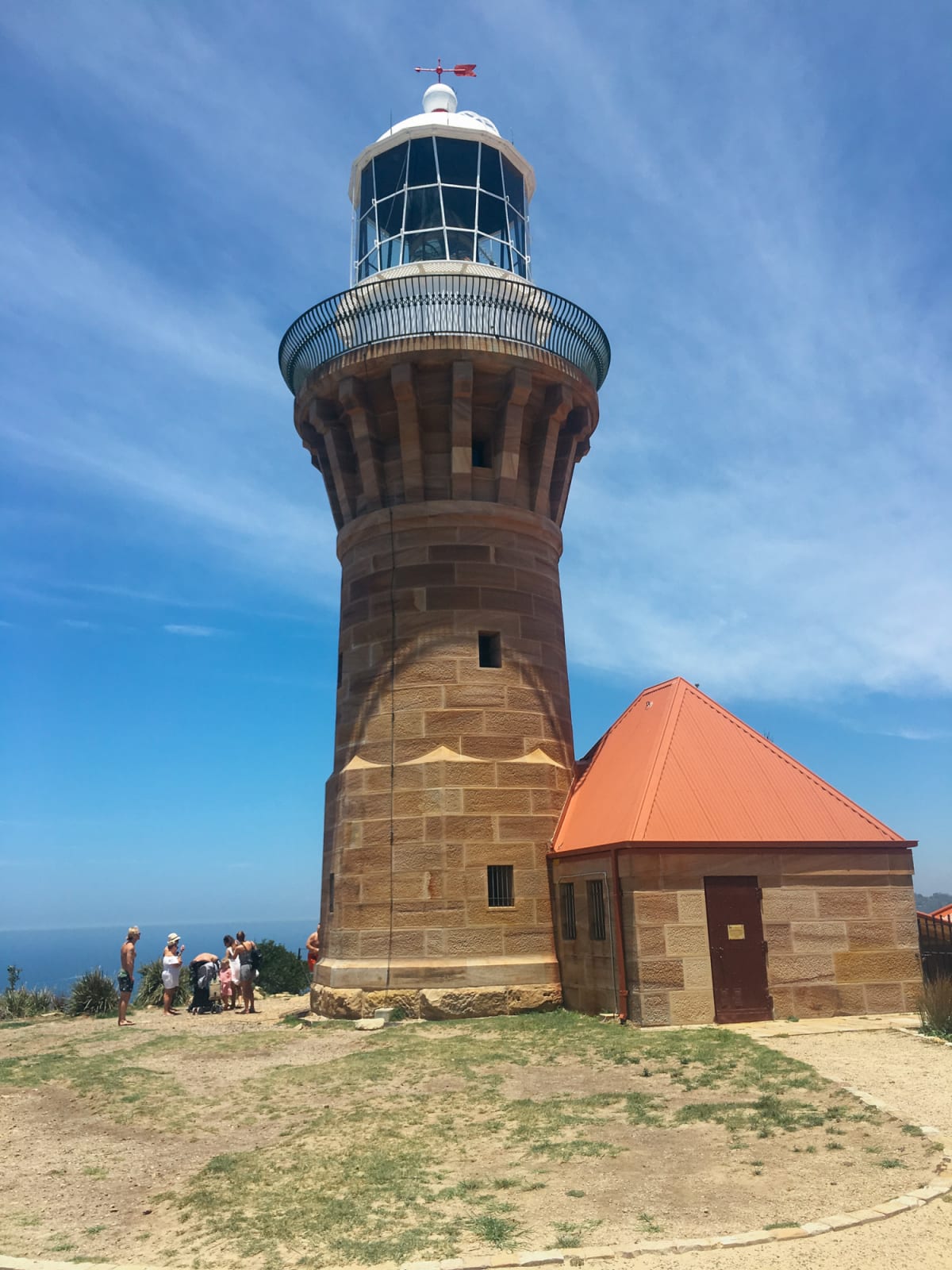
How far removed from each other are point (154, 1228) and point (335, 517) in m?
16.2

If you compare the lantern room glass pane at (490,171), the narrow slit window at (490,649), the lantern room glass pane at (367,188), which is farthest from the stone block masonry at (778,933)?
the lantern room glass pane at (367,188)

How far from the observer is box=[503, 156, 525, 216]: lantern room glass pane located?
878 inches

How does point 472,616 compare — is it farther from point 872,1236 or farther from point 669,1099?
point 872,1236

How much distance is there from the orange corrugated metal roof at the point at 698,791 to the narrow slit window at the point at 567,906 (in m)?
0.70

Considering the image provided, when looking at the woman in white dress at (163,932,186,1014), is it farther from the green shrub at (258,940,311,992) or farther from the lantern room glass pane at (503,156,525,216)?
the lantern room glass pane at (503,156,525,216)

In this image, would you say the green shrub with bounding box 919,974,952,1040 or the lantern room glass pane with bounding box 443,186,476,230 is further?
the lantern room glass pane with bounding box 443,186,476,230

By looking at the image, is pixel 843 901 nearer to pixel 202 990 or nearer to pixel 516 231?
pixel 202 990

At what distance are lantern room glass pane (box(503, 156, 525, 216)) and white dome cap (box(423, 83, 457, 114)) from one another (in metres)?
1.83

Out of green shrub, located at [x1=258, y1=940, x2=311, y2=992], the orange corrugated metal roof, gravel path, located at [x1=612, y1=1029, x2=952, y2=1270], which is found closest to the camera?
gravel path, located at [x1=612, y1=1029, x2=952, y2=1270]

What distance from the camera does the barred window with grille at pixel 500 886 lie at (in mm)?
17922

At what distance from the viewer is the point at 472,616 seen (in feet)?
63.8

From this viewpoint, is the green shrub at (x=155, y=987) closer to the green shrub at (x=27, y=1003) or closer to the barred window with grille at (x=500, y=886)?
the green shrub at (x=27, y=1003)

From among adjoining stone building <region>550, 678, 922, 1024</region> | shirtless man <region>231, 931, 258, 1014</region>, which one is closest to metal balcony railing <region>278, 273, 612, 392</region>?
adjoining stone building <region>550, 678, 922, 1024</region>

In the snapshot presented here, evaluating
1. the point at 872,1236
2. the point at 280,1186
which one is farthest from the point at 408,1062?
the point at 872,1236
